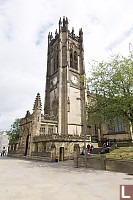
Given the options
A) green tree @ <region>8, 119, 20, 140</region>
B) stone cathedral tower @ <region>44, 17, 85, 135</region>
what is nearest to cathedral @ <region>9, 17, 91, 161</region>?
stone cathedral tower @ <region>44, 17, 85, 135</region>

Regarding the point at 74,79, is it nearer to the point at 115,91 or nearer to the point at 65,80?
the point at 65,80

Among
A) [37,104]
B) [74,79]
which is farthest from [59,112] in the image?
[74,79]

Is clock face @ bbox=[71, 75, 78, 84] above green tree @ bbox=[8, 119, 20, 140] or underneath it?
above

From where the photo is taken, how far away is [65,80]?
161 feet

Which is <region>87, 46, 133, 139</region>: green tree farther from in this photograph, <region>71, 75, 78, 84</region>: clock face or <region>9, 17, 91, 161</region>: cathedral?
<region>71, 75, 78, 84</region>: clock face

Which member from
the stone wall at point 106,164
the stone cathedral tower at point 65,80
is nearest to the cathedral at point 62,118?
the stone cathedral tower at point 65,80

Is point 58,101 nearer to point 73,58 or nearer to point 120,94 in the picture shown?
point 73,58

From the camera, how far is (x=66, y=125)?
4338 centimetres

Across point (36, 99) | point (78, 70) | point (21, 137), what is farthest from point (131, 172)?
point (78, 70)

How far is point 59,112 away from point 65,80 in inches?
404

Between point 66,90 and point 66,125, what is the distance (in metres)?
10.4

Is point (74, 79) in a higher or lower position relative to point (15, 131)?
higher

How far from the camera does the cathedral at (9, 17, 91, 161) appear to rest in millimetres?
29031

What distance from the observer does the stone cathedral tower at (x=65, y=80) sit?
4560 centimetres
